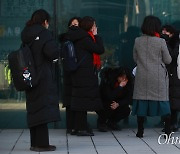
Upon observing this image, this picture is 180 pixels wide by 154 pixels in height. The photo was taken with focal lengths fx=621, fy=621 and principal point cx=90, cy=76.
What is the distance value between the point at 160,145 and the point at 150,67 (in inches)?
46.9

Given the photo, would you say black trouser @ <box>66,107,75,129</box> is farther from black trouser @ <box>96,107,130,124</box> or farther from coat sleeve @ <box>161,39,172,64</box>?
coat sleeve @ <box>161,39,172,64</box>

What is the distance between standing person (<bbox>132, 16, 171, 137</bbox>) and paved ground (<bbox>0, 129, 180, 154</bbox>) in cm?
51

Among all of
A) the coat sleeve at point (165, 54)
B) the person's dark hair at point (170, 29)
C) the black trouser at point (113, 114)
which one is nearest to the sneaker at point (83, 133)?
the black trouser at point (113, 114)

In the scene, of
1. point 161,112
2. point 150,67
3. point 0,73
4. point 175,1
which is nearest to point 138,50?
point 150,67

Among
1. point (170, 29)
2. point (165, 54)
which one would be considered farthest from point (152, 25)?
point (170, 29)

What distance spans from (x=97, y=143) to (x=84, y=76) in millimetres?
1085

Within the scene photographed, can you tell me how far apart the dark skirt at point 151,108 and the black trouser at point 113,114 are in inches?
34.2

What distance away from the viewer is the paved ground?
8430 millimetres

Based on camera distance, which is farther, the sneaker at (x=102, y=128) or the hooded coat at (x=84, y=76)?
the sneaker at (x=102, y=128)

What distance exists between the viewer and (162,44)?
9250mm

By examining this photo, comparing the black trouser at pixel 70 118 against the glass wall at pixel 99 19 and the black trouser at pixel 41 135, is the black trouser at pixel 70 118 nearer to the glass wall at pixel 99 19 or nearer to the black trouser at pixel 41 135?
the glass wall at pixel 99 19

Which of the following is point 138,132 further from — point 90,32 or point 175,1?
point 175,1

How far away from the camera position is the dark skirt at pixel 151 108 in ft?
30.5

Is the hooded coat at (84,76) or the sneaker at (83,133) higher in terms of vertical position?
the hooded coat at (84,76)
